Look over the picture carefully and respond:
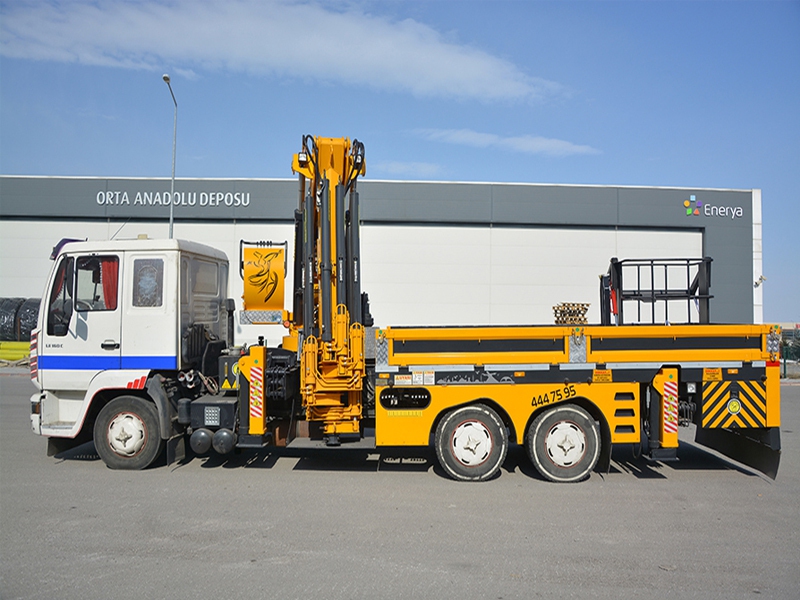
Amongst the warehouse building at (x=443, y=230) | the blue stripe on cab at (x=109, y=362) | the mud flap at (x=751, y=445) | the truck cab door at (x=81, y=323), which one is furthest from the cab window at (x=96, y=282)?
the warehouse building at (x=443, y=230)

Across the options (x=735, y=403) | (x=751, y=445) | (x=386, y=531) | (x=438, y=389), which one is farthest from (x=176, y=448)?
(x=751, y=445)

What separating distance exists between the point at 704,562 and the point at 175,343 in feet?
19.9

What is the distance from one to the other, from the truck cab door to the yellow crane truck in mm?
128

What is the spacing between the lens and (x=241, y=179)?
92.6 ft

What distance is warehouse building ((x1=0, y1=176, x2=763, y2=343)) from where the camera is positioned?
92.9 feet

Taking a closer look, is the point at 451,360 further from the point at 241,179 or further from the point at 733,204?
the point at 733,204

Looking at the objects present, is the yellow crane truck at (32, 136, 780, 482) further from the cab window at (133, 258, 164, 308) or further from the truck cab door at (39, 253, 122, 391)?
the cab window at (133, 258, 164, 308)

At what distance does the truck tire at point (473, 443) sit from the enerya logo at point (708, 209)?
25.4 m

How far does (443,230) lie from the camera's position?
2862cm

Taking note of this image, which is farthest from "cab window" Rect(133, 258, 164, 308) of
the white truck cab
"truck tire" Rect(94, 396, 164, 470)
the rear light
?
the rear light

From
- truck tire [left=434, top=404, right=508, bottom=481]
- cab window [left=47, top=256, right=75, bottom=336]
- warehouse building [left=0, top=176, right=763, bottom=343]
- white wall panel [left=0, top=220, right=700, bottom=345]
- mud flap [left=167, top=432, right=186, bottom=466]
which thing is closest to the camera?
truck tire [left=434, top=404, right=508, bottom=481]

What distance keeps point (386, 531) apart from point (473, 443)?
2.09 m

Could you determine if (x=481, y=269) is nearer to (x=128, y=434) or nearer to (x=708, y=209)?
(x=708, y=209)

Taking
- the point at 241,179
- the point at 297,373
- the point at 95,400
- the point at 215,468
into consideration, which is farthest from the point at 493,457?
the point at 241,179
